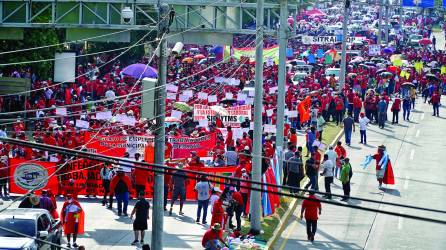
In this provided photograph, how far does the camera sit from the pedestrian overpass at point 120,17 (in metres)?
29.0

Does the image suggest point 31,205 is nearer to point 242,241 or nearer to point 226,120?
point 242,241

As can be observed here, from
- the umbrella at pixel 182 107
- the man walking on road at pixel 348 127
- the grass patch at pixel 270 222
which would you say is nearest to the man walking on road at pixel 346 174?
the grass patch at pixel 270 222

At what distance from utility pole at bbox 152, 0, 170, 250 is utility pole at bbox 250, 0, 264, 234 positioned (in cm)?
404

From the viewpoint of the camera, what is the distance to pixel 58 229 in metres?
21.5

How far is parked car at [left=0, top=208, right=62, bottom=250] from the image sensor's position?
776 inches

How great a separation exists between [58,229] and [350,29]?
88.4 metres

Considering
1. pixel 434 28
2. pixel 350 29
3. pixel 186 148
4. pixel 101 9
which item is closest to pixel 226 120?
pixel 186 148

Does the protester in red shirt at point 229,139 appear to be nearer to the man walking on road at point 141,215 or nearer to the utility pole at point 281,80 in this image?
the utility pole at point 281,80

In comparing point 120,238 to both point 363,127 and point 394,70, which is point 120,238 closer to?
point 363,127

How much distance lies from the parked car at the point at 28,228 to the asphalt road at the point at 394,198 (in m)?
5.06

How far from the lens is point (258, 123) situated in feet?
79.0

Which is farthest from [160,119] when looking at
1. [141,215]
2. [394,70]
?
[394,70]

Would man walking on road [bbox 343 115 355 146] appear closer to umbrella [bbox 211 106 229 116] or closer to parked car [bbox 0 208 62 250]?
umbrella [bbox 211 106 229 116]

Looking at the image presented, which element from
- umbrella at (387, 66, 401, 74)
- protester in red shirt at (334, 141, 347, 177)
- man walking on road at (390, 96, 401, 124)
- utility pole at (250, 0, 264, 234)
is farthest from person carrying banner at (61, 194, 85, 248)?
umbrella at (387, 66, 401, 74)
